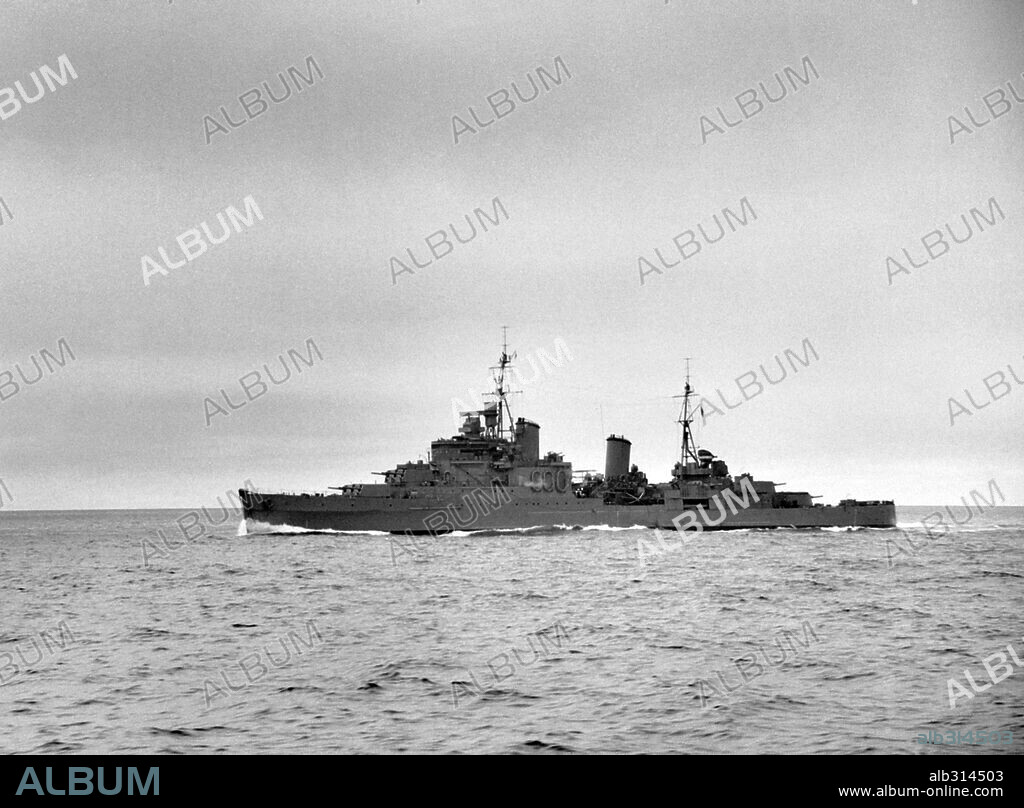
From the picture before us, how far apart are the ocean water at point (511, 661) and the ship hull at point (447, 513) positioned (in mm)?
20934

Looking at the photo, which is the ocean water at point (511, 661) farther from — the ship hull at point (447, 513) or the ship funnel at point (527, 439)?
the ship funnel at point (527, 439)

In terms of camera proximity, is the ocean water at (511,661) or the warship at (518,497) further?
the warship at (518,497)

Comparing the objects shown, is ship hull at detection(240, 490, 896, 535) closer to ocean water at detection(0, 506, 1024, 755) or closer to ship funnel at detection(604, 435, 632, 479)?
ship funnel at detection(604, 435, 632, 479)

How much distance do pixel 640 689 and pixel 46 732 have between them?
7572 millimetres

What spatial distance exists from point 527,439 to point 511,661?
46164 millimetres

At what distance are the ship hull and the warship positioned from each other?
0.21 ft

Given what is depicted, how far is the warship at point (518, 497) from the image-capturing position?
53.2 metres

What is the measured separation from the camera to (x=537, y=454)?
6103 cm

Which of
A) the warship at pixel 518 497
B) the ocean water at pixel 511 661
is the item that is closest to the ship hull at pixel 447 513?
the warship at pixel 518 497

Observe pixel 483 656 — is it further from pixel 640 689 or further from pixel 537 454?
pixel 537 454

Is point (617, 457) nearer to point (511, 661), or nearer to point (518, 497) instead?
point (518, 497)

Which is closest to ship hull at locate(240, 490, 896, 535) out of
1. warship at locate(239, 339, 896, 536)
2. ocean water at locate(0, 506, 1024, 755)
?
warship at locate(239, 339, 896, 536)

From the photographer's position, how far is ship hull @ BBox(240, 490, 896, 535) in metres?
52.7
